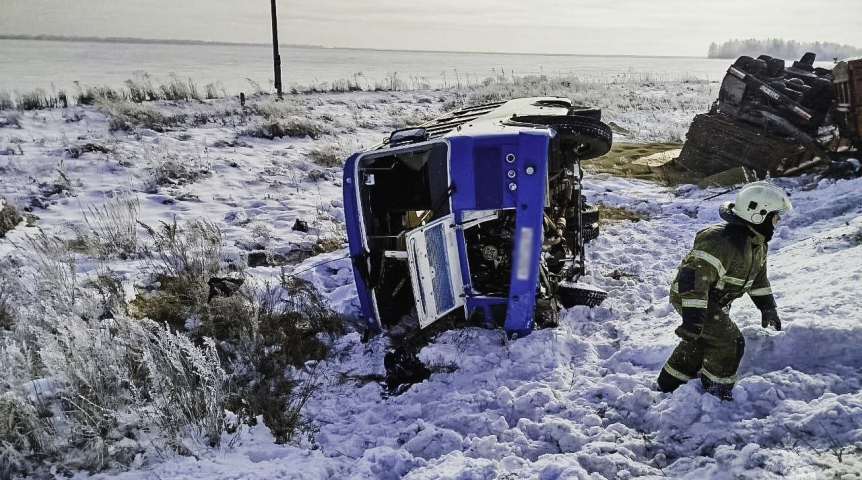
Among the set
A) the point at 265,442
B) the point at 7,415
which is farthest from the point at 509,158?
the point at 7,415

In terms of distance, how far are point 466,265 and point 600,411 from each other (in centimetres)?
162

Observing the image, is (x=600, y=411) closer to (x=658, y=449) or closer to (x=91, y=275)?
(x=658, y=449)

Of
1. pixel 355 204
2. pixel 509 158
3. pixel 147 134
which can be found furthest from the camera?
pixel 147 134

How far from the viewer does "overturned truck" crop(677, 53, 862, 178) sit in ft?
28.0

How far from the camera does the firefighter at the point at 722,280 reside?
361 centimetres

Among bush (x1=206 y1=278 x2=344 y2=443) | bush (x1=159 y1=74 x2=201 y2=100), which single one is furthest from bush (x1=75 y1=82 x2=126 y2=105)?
bush (x1=206 y1=278 x2=344 y2=443)

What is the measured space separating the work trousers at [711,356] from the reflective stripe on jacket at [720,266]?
154 millimetres

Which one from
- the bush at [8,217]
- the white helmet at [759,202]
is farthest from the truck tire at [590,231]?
the bush at [8,217]

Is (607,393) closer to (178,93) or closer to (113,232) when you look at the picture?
(113,232)

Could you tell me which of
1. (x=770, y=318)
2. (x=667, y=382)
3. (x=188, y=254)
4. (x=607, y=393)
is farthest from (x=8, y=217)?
(x=770, y=318)

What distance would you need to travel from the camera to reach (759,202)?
3576mm

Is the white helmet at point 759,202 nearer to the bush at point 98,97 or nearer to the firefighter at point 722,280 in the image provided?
the firefighter at point 722,280

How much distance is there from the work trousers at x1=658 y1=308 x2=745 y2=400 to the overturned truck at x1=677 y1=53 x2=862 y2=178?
6571 millimetres

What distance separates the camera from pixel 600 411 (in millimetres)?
3887
